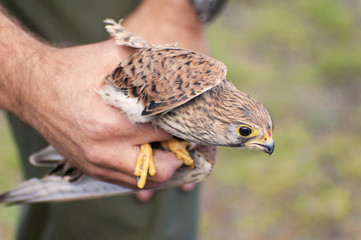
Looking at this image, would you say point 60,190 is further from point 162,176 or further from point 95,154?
point 162,176

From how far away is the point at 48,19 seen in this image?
3473 millimetres

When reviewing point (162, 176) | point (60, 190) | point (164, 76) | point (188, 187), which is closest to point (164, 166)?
point (162, 176)

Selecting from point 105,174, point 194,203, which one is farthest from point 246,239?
point 105,174

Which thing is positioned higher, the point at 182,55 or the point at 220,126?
the point at 182,55

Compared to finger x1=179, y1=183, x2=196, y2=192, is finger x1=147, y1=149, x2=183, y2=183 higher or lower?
higher

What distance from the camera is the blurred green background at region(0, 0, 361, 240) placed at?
5293mm

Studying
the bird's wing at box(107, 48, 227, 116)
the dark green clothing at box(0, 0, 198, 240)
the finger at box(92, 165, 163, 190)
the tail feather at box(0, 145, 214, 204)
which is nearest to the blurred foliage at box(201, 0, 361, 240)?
the dark green clothing at box(0, 0, 198, 240)

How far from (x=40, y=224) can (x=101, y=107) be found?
6.12 feet

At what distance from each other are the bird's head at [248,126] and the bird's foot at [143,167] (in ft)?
1.40

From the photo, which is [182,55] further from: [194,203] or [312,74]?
[312,74]

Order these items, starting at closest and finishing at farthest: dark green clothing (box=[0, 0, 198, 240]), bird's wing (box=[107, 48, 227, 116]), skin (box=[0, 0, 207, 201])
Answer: bird's wing (box=[107, 48, 227, 116])
skin (box=[0, 0, 207, 201])
dark green clothing (box=[0, 0, 198, 240])

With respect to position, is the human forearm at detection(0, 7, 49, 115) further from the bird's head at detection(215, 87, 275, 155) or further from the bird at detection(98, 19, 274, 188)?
the bird's head at detection(215, 87, 275, 155)

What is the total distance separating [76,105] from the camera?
2572 mm

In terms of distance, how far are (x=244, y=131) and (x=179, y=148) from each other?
0.48 meters
